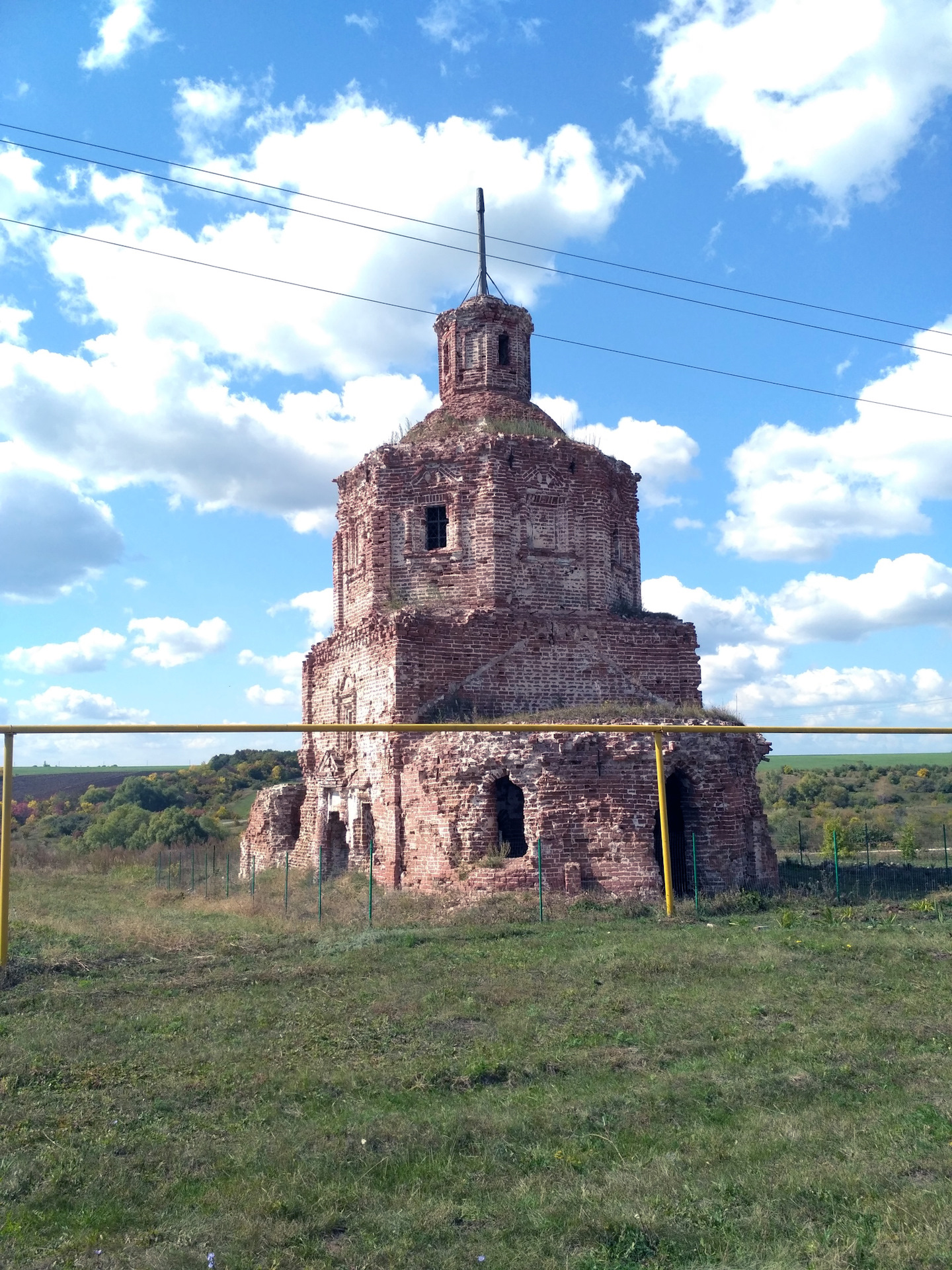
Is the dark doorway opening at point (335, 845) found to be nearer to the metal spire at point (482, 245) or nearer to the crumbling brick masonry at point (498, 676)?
the crumbling brick masonry at point (498, 676)

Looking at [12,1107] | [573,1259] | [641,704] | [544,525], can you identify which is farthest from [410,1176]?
[544,525]

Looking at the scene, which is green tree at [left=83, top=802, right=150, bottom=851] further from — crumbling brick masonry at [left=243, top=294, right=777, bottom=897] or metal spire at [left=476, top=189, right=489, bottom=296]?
metal spire at [left=476, top=189, right=489, bottom=296]

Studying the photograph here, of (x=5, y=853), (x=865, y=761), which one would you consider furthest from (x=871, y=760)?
Answer: (x=5, y=853)

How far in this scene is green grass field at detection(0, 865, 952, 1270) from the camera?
4422mm

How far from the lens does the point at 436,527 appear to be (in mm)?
20172

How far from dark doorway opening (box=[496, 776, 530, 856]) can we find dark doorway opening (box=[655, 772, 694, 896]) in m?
2.79

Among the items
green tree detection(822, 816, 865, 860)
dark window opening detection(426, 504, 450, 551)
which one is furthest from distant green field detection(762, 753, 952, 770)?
dark window opening detection(426, 504, 450, 551)

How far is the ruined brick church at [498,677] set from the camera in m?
15.2

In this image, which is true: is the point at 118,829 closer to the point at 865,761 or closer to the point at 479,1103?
the point at 479,1103

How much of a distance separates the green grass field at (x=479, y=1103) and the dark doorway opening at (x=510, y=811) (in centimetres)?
617

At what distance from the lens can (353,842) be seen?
18078 mm

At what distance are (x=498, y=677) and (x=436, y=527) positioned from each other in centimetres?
398

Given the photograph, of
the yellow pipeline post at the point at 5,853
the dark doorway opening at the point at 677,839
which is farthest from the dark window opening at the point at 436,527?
the yellow pipeline post at the point at 5,853

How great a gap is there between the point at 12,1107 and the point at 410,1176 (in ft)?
9.85
